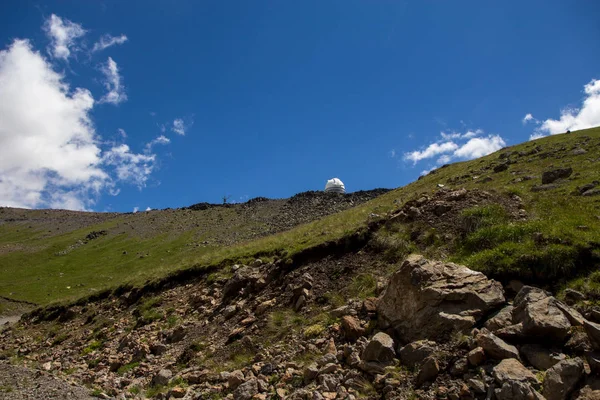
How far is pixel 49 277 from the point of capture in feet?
196

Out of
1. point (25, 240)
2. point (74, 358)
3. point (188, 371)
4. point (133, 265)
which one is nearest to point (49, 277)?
point (133, 265)

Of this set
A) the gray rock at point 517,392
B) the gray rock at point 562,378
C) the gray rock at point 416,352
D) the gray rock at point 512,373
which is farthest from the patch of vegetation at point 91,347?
the gray rock at point 562,378

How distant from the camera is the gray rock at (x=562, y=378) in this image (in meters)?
6.24

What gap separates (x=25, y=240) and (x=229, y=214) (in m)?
54.3

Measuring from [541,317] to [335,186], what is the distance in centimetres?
7398

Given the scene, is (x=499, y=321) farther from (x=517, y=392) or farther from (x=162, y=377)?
(x=162, y=377)

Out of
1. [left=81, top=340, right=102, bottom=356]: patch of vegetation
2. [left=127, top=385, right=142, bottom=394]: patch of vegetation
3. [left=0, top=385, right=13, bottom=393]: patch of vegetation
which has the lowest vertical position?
[left=127, top=385, right=142, bottom=394]: patch of vegetation

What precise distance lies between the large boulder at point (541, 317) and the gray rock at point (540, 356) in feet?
0.82

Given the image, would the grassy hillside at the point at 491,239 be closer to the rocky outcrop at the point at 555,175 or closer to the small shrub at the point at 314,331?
the rocky outcrop at the point at 555,175

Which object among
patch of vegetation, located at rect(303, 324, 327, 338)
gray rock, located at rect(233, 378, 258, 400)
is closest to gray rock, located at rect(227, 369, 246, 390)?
gray rock, located at rect(233, 378, 258, 400)

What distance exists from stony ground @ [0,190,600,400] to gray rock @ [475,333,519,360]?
24 mm

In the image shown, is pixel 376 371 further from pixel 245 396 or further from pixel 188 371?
pixel 188 371

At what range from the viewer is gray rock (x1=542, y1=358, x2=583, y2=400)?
624 cm

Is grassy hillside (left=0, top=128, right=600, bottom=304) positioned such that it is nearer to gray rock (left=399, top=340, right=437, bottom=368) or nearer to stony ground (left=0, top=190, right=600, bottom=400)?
stony ground (left=0, top=190, right=600, bottom=400)
